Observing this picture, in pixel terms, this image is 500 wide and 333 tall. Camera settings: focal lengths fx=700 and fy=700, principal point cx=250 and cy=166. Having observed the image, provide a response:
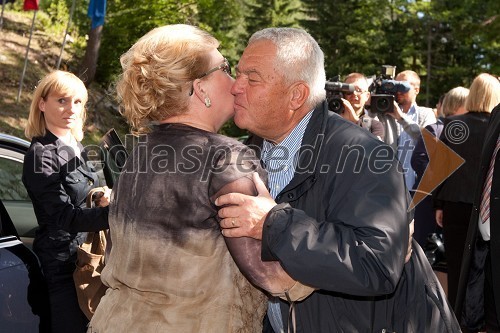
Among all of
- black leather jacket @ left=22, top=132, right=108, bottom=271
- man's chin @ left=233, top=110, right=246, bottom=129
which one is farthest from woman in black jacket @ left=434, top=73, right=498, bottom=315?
man's chin @ left=233, top=110, right=246, bottom=129

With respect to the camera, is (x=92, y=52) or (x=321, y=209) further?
(x=92, y=52)

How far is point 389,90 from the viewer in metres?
7.21

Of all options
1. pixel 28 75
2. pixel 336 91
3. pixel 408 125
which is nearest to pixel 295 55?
pixel 336 91

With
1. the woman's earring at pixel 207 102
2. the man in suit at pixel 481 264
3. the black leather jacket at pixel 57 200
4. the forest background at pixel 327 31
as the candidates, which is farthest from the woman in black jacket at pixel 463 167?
the forest background at pixel 327 31

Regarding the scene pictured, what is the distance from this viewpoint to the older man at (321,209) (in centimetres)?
209

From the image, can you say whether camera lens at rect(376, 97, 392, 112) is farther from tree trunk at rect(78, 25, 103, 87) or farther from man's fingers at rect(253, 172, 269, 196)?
tree trunk at rect(78, 25, 103, 87)

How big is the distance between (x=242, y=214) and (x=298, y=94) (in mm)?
661

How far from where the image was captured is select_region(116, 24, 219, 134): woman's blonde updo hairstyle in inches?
91.2

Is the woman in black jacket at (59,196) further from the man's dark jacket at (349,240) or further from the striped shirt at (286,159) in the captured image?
the man's dark jacket at (349,240)

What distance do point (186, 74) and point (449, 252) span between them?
4487mm

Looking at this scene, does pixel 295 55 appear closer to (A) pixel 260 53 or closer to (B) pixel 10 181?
(A) pixel 260 53

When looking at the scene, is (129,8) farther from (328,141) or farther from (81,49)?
(328,141)

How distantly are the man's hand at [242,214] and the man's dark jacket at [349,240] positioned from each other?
1.2 inches

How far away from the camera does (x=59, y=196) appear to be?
3844 mm
